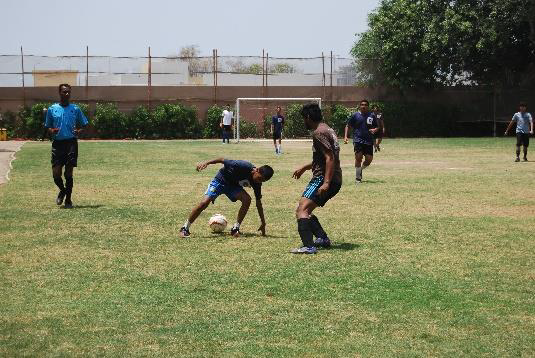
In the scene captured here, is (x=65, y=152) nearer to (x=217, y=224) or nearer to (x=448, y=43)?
(x=217, y=224)

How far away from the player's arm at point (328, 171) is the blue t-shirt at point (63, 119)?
6437 millimetres

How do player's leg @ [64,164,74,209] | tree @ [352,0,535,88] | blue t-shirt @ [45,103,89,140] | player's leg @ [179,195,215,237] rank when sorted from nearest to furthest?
player's leg @ [179,195,215,237] → blue t-shirt @ [45,103,89,140] → player's leg @ [64,164,74,209] → tree @ [352,0,535,88]

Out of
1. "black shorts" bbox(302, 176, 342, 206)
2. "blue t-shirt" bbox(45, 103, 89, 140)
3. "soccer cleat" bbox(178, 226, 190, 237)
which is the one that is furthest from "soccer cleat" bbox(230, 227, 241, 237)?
"blue t-shirt" bbox(45, 103, 89, 140)

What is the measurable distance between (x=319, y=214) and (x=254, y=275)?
221 inches

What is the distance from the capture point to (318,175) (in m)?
11.6

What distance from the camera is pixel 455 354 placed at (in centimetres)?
684

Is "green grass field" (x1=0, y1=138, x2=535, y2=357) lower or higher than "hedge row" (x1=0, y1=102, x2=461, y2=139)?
lower

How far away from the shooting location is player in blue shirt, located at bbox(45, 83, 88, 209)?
641 inches

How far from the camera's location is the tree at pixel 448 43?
160ft

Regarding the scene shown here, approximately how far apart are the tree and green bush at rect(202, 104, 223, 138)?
28.5 feet

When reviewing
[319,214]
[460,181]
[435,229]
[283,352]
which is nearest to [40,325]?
[283,352]

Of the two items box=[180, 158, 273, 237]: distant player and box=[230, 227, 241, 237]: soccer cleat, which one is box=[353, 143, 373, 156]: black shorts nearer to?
box=[180, 158, 273, 237]: distant player

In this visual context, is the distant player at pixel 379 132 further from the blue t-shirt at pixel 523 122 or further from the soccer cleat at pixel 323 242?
the soccer cleat at pixel 323 242

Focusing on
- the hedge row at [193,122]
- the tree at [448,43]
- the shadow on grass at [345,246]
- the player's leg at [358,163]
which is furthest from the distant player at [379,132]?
the shadow on grass at [345,246]
